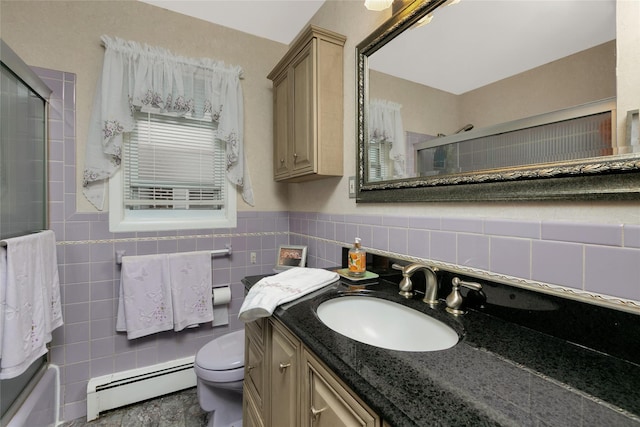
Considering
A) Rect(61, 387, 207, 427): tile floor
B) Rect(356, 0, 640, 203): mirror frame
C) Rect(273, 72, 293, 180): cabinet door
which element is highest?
Rect(273, 72, 293, 180): cabinet door

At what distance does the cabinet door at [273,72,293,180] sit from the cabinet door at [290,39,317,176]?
87 millimetres

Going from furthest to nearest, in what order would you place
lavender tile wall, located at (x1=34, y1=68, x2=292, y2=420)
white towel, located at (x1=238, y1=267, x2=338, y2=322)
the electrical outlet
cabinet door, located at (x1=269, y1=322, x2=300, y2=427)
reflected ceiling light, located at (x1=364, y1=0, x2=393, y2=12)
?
lavender tile wall, located at (x1=34, y1=68, x2=292, y2=420)
the electrical outlet
reflected ceiling light, located at (x1=364, y1=0, x2=393, y2=12)
white towel, located at (x1=238, y1=267, x2=338, y2=322)
cabinet door, located at (x1=269, y1=322, x2=300, y2=427)

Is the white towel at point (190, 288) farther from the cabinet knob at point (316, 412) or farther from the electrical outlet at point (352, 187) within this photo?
the cabinet knob at point (316, 412)

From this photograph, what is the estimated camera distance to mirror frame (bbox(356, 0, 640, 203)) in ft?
2.08

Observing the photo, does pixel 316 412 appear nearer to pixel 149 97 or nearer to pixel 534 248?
pixel 534 248

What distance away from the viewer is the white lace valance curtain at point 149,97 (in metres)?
1.71

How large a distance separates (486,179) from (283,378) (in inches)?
36.4

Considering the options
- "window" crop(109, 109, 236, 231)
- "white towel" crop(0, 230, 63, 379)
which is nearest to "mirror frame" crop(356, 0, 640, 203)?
"window" crop(109, 109, 236, 231)

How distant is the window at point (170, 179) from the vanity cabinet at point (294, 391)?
112cm

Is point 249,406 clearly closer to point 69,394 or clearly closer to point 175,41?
point 69,394

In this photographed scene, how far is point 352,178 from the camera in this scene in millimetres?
1566

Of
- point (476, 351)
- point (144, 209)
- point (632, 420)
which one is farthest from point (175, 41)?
point (632, 420)

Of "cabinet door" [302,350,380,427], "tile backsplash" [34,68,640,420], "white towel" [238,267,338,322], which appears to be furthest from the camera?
"white towel" [238,267,338,322]

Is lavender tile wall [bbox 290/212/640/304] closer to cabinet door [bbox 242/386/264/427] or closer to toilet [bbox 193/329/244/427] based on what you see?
cabinet door [bbox 242/386/264/427]
